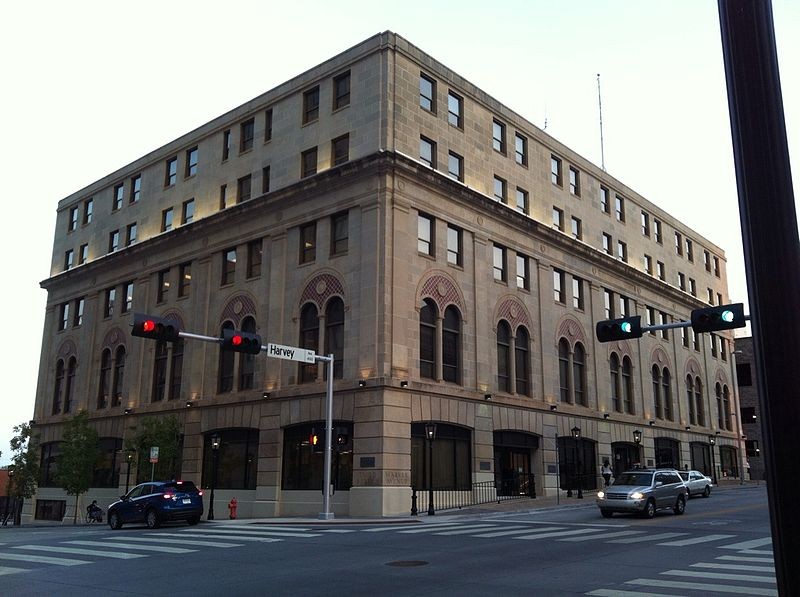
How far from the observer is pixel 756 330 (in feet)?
10.5

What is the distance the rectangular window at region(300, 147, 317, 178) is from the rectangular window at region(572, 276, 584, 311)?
63.6ft

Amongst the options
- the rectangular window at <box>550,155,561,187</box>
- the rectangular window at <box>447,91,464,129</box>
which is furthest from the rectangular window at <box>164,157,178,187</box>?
the rectangular window at <box>550,155,561,187</box>

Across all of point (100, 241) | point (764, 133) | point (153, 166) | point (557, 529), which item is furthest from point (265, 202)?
point (764, 133)

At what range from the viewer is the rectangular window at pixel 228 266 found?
4475cm

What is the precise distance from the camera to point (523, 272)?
45.7 m

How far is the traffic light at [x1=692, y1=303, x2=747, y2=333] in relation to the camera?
20.5 meters

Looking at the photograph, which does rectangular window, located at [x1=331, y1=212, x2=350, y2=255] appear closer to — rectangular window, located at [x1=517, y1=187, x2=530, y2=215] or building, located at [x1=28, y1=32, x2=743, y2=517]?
building, located at [x1=28, y1=32, x2=743, y2=517]

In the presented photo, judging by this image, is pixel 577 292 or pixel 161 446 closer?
pixel 161 446

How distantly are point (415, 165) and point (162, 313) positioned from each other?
67.6 feet

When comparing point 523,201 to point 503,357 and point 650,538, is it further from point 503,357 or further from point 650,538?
point 650,538

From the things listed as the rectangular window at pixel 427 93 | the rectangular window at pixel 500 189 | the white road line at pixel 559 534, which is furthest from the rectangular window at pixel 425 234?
the white road line at pixel 559 534

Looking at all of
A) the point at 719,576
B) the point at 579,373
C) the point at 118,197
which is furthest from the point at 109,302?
the point at 719,576

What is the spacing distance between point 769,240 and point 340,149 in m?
38.0

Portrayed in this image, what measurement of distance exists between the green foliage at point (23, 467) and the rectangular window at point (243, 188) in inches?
887
